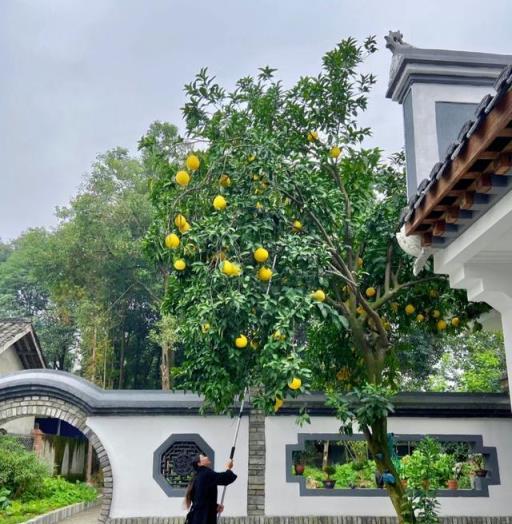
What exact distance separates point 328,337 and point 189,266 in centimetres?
260

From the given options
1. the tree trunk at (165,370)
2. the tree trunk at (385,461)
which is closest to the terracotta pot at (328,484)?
the tree trunk at (385,461)

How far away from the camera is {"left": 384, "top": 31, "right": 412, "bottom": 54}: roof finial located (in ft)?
18.1

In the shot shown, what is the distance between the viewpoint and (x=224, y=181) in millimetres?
4656

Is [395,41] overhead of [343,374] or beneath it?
overhead

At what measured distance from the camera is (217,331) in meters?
4.07

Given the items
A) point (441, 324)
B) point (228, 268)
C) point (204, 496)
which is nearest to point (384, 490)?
point (441, 324)

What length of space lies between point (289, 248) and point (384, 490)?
12.1ft

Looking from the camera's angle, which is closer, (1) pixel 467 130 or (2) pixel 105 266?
(1) pixel 467 130

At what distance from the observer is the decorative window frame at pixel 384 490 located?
645 cm

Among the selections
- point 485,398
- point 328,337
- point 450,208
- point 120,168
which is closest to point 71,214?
point 120,168

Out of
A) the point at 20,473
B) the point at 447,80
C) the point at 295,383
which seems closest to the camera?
the point at 295,383

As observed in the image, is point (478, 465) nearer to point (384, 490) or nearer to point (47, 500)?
point (384, 490)

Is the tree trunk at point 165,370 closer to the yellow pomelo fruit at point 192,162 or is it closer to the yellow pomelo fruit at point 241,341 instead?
the yellow pomelo fruit at point 192,162

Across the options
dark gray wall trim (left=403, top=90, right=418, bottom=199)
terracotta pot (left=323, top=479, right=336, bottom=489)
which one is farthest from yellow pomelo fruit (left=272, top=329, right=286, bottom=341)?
terracotta pot (left=323, top=479, right=336, bottom=489)
